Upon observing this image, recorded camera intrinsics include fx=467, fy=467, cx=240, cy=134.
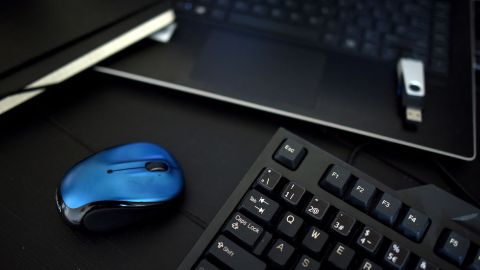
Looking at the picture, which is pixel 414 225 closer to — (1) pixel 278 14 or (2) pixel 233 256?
(2) pixel 233 256

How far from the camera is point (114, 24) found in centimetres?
50

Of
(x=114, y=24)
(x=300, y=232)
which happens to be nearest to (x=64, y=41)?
(x=114, y=24)

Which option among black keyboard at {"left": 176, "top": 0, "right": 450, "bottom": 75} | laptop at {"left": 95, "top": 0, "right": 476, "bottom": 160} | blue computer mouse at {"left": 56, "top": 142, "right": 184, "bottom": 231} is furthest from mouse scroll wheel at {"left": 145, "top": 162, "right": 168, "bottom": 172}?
black keyboard at {"left": 176, "top": 0, "right": 450, "bottom": 75}

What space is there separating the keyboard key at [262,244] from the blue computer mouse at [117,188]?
3.7 inches

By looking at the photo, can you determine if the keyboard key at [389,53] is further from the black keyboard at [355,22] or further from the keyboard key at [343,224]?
the keyboard key at [343,224]

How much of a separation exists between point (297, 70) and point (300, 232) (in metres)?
0.21

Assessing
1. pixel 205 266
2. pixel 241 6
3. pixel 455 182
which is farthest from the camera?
pixel 241 6

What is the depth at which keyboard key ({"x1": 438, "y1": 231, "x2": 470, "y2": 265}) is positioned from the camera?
35 cm

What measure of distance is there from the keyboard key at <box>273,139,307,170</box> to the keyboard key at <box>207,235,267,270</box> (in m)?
0.08

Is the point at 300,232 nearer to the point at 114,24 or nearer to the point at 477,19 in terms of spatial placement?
the point at 114,24

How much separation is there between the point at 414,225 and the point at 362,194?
0.05 meters

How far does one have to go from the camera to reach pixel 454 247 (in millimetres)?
358

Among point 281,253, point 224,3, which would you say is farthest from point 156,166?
point 224,3

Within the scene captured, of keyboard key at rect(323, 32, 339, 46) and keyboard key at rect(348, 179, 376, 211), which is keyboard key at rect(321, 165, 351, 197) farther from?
keyboard key at rect(323, 32, 339, 46)
